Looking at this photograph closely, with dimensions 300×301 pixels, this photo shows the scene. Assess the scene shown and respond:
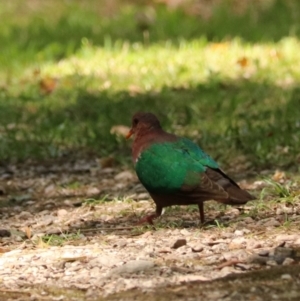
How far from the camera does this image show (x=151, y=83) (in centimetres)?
929

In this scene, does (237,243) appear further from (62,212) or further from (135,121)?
(62,212)

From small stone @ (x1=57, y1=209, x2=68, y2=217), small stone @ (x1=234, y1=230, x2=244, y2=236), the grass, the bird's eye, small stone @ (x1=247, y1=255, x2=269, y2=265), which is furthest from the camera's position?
the grass

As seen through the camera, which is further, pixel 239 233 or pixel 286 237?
pixel 239 233

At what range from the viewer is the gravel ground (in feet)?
13.9

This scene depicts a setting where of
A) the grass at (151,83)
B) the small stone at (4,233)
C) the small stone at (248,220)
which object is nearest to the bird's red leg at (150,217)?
the small stone at (248,220)

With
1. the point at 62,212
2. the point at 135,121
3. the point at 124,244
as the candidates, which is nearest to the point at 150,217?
the point at 124,244

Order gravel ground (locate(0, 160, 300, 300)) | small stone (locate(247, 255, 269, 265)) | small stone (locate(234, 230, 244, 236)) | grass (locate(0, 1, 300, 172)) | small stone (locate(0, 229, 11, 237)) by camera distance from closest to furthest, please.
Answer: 1. gravel ground (locate(0, 160, 300, 300))
2. small stone (locate(247, 255, 269, 265))
3. small stone (locate(234, 230, 244, 236))
4. small stone (locate(0, 229, 11, 237))
5. grass (locate(0, 1, 300, 172))

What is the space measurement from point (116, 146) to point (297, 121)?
4.53 ft

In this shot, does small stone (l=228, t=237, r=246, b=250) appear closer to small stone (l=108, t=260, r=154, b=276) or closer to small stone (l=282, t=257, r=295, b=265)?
small stone (l=282, t=257, r=295, b=265)

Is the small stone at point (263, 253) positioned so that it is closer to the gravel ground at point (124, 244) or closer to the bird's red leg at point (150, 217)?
the gravel ground at point (124, 244)

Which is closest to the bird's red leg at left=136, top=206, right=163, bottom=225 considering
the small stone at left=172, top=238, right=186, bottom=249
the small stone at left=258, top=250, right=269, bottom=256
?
the small stone at left=172, top=238, right=186, bottom=249

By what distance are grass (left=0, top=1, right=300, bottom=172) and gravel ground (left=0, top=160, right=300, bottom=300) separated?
3.41 ft

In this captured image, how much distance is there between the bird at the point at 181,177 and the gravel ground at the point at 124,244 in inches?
6.0

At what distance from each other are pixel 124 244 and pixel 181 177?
462 mm
